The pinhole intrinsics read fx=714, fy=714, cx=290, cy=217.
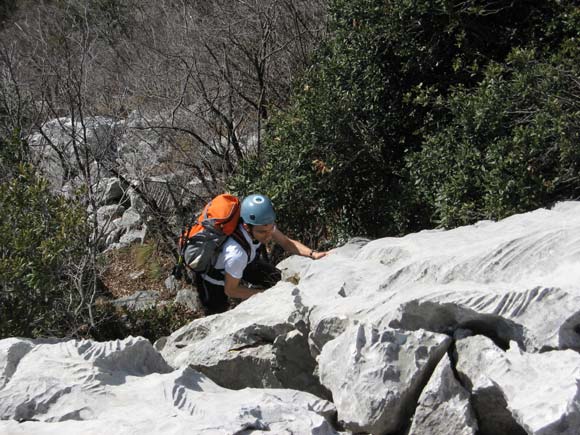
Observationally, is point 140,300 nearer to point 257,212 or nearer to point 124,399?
point 257,212

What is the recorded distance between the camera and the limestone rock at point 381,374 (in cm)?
367

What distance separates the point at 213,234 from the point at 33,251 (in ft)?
5.41

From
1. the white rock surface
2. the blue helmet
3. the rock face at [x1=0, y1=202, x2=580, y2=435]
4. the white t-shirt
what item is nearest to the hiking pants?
the white t-shirt

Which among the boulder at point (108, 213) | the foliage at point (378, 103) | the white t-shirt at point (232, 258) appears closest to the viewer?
the white t-shirt at point (232, 258)

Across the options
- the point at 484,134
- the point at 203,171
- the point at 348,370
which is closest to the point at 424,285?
the point at 348,370

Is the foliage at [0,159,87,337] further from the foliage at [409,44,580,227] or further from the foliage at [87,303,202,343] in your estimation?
the foliage at [409,44,580,227]

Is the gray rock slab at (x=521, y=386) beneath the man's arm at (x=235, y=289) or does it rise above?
beneath

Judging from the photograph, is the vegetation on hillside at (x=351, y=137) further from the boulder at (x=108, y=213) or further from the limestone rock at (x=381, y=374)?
the limestone rock at (x=381, y=374)

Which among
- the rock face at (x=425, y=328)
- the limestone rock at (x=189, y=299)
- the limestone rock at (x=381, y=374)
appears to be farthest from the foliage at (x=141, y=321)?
the limestone rock at (x=381, y=374)

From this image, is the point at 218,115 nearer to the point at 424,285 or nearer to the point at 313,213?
the point at 313,213

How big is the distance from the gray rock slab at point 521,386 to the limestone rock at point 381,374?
0.20 meters

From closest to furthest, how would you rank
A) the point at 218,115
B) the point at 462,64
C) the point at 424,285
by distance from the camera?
the point at 424,285, the point at 462,64, the point at 218,115

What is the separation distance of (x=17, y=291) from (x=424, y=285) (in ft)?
12.1

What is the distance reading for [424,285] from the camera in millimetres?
4340
